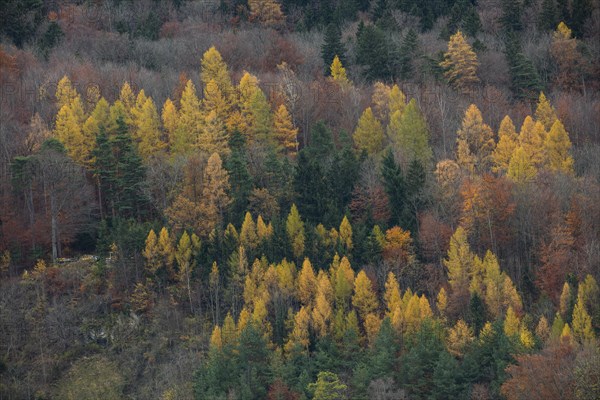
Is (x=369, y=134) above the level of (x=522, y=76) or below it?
below

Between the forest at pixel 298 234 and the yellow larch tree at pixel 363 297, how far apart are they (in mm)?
91

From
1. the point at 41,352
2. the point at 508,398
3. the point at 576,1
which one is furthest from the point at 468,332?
the point at 576,1

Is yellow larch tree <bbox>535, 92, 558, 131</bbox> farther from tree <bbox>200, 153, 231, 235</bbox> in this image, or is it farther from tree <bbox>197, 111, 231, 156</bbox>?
tree <bbox>200, 153, 231, 235</bbox>

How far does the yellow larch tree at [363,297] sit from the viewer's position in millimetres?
61344

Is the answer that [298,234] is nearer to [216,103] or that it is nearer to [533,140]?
[216,103]

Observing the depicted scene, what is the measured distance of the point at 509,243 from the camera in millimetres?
66750

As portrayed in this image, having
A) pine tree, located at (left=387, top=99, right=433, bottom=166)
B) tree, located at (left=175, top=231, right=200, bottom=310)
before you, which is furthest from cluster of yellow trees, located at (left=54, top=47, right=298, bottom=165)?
tree, located at (left=175, top=231, right=200, bottom=310)

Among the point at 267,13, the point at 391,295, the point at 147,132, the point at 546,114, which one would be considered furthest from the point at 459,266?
the point at 267,13

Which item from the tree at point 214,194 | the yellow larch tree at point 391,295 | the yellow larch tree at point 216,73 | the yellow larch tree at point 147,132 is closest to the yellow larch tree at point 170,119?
the yellow larch tree at point 147,132

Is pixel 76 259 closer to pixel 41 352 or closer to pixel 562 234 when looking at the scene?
pixel 41 352

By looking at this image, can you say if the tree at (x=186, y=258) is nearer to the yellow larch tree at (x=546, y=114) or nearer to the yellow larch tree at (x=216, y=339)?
the yellow larch tree at (x=216, y=339)

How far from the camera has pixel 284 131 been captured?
79.6 m

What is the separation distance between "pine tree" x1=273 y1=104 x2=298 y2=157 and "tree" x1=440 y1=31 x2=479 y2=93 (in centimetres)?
1866

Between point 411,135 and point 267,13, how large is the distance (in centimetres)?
4389
